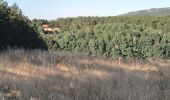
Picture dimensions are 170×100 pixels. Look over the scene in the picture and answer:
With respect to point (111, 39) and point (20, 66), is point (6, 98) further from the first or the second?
point (111, 39)

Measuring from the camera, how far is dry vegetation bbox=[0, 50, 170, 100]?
22.7 ft

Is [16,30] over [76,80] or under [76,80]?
over

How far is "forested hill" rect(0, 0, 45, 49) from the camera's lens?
1598cm

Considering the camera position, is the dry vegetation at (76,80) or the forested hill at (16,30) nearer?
the dry vegetation at (76,80)

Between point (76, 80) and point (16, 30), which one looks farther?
point (16, 30)

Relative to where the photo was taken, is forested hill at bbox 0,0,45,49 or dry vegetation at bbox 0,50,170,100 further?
forested hill at bbox 0,0,45,49

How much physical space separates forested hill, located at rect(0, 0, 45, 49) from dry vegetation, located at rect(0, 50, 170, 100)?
16.7 ft

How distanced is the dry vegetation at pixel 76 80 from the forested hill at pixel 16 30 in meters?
5.08

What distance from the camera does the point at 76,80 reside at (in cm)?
802

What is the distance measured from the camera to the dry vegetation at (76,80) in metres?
6.91

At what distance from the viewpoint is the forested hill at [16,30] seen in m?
16.0

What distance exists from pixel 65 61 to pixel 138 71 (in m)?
1.79

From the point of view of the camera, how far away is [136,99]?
6.98 m

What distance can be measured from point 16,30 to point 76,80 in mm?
9085
